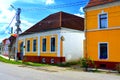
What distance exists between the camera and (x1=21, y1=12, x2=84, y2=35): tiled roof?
3442 centimetres

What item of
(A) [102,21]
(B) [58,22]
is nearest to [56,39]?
(B) [58,22]

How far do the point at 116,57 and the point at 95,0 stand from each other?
7.03m

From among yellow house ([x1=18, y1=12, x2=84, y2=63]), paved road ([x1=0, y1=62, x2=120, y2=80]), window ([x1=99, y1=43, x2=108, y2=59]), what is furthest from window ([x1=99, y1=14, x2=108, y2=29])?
paved road ([x1=0, y1=62, x2=120, y2=80])

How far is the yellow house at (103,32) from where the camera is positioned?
2566 centimetres

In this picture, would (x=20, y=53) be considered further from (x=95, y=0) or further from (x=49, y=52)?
(x=95, y=0)

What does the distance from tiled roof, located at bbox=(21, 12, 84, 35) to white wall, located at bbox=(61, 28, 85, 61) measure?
770 mm

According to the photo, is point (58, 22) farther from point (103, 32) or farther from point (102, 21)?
point (103, 32)

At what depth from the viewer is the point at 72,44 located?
3416 centimetres

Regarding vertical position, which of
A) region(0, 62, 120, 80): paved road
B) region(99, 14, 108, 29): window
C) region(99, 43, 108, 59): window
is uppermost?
region(99, 14, 108, 29): window

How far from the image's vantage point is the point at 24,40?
42031mm

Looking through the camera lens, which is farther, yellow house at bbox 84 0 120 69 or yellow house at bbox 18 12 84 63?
yellow house at bbox 18 12 84 63

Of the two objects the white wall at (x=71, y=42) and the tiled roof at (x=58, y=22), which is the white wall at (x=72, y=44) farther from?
the tiled roof at (x=58, y=22)

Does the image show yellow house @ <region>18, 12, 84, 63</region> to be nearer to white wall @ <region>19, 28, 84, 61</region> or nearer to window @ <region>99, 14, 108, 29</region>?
white wall @ <region>19, 28, 84, 61</region>

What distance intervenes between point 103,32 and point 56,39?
28.0 feet
